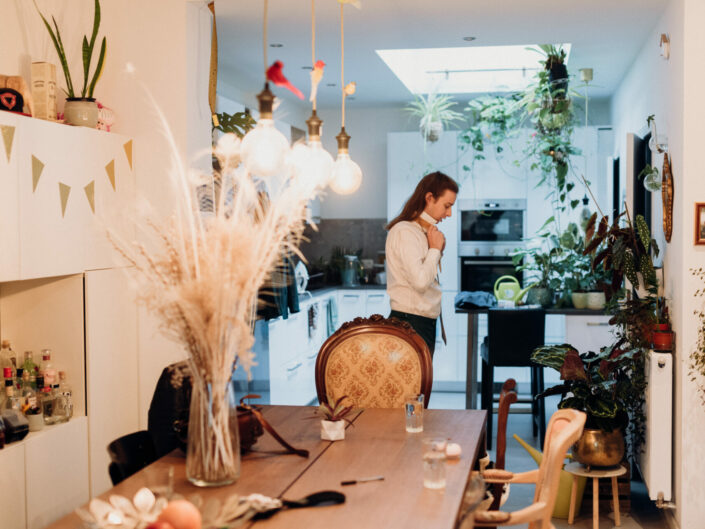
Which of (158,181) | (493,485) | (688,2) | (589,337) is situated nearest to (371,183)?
(589,337)

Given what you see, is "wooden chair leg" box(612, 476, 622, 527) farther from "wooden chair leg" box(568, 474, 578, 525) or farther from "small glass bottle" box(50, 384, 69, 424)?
"small glass bottle" box(50, 384, 69, 424)

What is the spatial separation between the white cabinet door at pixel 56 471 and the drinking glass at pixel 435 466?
5.85 ft

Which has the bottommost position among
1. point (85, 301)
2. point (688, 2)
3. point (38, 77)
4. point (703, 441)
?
point (703, 441)

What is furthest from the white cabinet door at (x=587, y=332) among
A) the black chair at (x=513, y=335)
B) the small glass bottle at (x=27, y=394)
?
the small glass bottle at (x=27, y=394)

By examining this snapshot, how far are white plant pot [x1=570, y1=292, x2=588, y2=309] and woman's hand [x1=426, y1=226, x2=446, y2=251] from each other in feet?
6.06

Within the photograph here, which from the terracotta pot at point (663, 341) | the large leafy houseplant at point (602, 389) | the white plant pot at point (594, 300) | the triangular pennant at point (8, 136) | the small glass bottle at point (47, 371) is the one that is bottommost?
the large leafy houseplant at point (602, 389)

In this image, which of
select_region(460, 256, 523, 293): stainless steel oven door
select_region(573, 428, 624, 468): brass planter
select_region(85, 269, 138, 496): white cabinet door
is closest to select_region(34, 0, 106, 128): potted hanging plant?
select_region(85, 269, 138, 496): white cabinet door

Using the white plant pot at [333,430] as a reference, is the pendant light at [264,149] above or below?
above

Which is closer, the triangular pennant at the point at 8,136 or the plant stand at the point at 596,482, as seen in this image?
the triangular pennant at the point at 8,136

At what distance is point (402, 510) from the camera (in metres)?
2.00

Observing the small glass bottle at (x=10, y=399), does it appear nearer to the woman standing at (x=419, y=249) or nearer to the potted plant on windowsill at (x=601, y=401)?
the woman standing at (x=419, y=249)

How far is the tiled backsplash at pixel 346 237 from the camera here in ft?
26.0

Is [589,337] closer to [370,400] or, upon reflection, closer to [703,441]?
[703,441]

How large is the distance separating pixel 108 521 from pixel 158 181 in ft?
7.83
